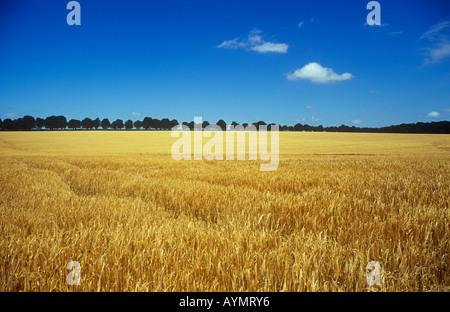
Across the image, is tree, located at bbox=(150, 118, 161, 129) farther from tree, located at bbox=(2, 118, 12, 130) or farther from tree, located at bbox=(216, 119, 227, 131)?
tree, located at bbox=(2, 118, 12, 130)

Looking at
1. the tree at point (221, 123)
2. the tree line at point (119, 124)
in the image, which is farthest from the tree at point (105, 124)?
the tree at point (221, 123)

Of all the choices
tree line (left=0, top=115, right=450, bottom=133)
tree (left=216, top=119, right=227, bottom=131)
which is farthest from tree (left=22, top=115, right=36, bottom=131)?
tree (left=216, top=119, right=227, bottom=131)

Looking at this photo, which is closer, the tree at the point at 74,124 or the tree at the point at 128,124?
the tree at the point at 74,124

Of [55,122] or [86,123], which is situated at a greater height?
[86,123]

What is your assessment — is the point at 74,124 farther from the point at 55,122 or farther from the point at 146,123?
the point at 146,123

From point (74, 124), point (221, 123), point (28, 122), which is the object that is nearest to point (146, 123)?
point (74, 124)

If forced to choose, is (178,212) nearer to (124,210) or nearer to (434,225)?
(124,210)

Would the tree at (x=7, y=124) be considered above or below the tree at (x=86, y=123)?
below

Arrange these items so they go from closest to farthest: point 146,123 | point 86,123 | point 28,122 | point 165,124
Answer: point 28,122 < point 86,123 < point 165,124 < point 146,123

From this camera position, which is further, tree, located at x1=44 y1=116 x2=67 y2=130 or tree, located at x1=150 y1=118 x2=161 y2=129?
tree, located at x1=150 y1=118 x2=161 y2=129

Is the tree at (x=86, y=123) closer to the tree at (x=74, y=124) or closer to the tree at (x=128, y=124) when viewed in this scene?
the tree at (x=74, y=124)

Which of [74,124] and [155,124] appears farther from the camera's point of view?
[155,124]

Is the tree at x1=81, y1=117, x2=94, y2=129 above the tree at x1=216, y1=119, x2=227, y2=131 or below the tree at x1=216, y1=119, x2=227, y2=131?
above
